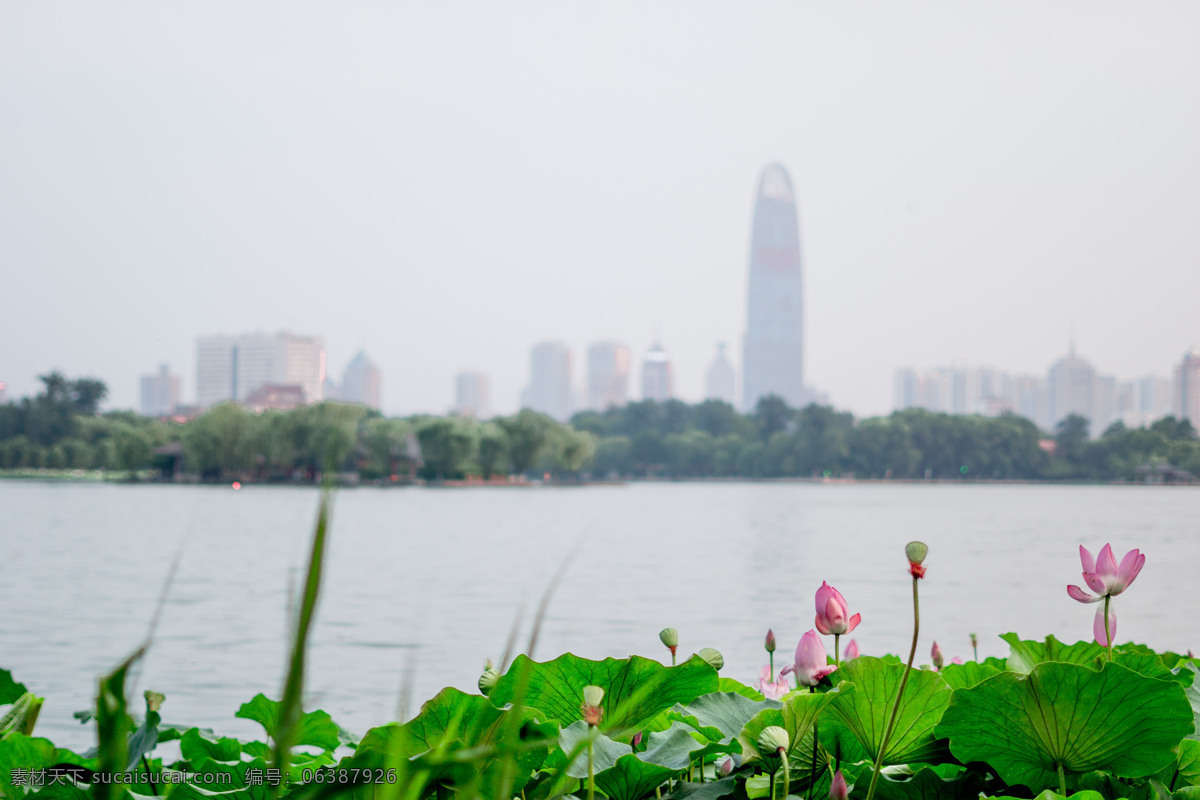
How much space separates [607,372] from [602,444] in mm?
84009

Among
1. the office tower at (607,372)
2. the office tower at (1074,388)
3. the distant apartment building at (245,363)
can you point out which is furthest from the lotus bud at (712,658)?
the office tower at (607,372)

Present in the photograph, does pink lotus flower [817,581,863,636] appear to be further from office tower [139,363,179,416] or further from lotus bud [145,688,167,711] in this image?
office tower [139,363,179,416]

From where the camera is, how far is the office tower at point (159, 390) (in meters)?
123

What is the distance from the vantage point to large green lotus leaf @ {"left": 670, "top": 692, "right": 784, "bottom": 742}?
993 millimetres

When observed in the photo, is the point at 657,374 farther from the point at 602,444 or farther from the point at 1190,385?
the point at 602,444

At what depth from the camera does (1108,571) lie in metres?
1.03

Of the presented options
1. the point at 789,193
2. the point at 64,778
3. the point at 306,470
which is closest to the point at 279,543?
the point at 64,778

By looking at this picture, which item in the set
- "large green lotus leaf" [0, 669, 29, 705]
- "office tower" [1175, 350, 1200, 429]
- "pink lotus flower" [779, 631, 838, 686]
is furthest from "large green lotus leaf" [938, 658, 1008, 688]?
"office tower" [1175, 350, 1200, 429]

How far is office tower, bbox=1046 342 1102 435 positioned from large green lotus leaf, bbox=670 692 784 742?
122 metres

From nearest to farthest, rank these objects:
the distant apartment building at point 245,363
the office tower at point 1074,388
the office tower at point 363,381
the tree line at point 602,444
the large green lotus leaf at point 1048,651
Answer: the large green lotus leaf at point 1048,651 < the tree line at point 602,444 < the distant apartment building at point 245,363 < the office tower at point 363,381 < the office tower at point 1074,388

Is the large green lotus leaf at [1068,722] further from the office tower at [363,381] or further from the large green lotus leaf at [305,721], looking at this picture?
the office tower at [363,381]

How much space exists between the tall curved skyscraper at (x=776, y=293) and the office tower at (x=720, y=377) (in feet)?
139

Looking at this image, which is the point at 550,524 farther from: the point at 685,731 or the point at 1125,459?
the point at 1125,459

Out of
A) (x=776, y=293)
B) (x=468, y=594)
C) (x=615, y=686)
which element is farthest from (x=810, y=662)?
(x=776, y=293)
